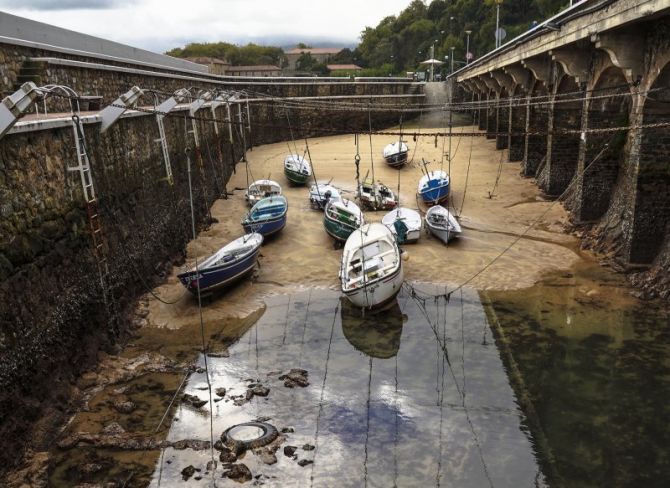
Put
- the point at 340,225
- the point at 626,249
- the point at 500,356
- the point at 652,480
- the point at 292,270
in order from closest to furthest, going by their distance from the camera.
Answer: the point at 652,480
the point at 500,356
the point at 626,249
the point at 292,270
the point at 340,225

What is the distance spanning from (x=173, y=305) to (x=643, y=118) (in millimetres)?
12635

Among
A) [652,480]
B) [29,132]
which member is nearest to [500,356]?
[652,480]

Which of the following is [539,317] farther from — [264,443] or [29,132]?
[29,132]

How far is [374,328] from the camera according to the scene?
13.3 meters

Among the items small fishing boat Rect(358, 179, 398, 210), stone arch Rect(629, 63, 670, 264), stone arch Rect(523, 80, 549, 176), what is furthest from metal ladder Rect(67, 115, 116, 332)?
stone arch Rect(523, 80, 549, 176)

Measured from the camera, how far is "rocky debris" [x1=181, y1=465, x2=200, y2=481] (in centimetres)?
805

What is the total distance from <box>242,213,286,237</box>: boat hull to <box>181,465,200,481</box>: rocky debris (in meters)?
10.8

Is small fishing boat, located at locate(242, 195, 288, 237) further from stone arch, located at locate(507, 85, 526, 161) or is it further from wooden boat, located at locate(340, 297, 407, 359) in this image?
stone arch, located at locate(507, 85, 526, 161)

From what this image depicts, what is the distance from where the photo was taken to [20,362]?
862cm

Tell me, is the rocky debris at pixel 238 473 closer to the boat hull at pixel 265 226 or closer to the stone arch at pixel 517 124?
the boat hull at pixel 265 226

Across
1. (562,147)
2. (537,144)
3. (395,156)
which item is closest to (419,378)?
(562,147)

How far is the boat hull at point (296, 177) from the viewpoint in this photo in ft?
85.4

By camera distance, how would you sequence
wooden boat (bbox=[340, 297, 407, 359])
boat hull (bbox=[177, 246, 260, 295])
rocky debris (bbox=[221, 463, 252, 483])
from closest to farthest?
1. rocky debris (bbox=[221, 463, 252, 483])
2. wooden boat (bbox=[340, 297, 407, 359])
3. boat hull (bbox=[177, 246, 260, 295])

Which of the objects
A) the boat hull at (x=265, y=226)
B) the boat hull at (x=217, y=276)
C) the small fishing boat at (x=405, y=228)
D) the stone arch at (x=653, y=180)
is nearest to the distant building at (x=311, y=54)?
the boat hull at (x=265, y=226)
